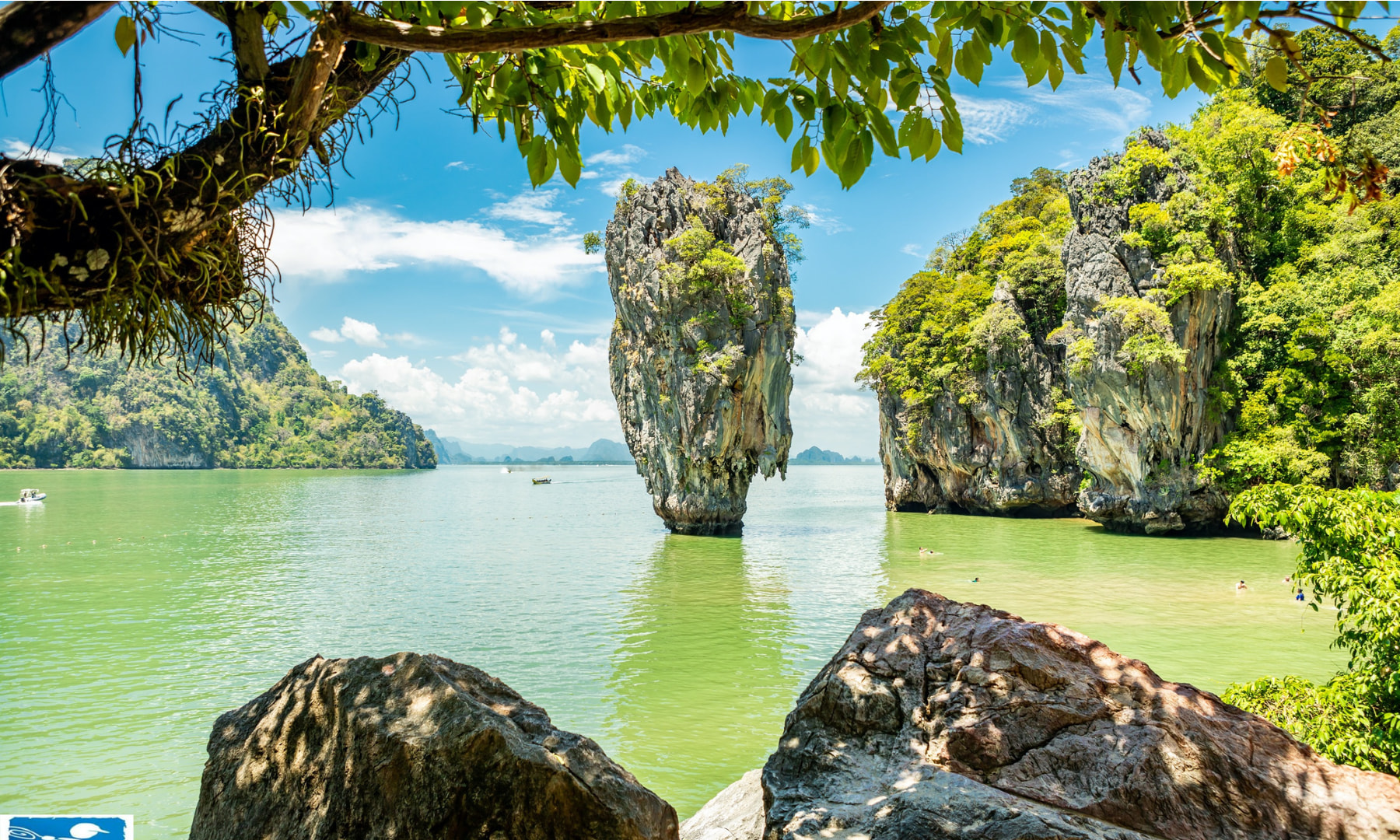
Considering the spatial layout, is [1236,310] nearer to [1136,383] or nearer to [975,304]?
[1136,383]

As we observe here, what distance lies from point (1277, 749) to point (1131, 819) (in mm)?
758

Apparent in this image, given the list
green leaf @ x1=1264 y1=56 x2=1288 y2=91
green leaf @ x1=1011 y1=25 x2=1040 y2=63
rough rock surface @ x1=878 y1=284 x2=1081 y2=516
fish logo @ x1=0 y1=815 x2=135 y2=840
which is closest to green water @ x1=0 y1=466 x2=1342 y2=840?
fish logo @ x1=0 y1=815 x2=135 y2=840

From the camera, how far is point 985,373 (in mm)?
32406

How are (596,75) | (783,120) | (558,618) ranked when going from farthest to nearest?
(558,618), (783,120), (596,75)

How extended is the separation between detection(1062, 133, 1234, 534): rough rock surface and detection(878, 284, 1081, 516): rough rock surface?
4885 mm

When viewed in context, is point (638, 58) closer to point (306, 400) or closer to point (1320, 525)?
point (1320, 525)

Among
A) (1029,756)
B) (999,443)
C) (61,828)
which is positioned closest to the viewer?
(1029,756)

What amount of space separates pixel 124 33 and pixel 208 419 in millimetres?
127904

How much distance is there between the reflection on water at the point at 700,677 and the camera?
7995mm

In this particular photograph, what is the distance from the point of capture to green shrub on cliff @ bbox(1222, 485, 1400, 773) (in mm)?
4703

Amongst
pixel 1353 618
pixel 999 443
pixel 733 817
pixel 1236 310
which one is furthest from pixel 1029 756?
pixel 999 443

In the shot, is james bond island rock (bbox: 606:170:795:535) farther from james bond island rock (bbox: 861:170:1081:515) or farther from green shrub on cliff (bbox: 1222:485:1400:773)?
green shrub on cliff (bbox: 1222:485:1400:773)

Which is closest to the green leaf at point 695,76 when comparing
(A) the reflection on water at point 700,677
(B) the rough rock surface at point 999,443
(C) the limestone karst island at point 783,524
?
(C) the limestone karst island at point 783,524

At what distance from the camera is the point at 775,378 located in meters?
26.2
